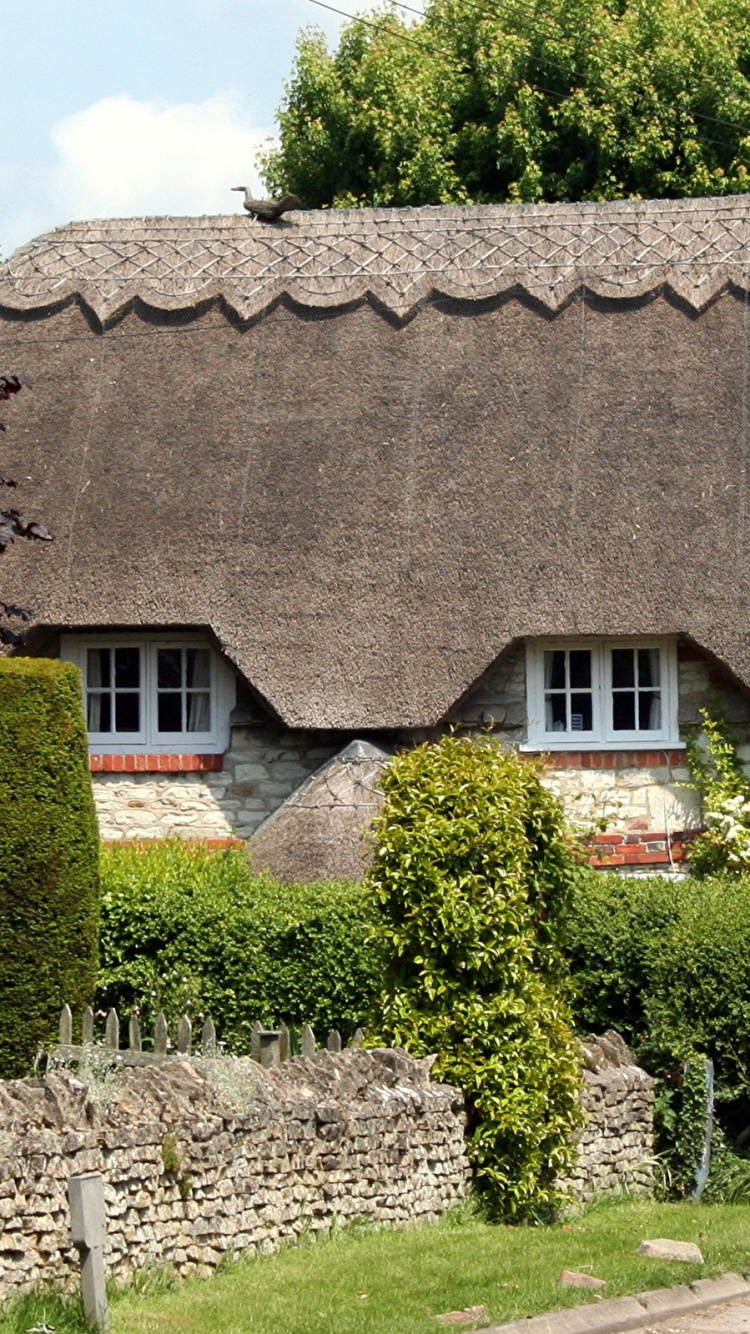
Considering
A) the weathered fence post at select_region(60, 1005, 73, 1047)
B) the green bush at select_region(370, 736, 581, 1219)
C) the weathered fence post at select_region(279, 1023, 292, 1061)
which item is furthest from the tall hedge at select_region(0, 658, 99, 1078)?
the green bush at select_region(370, 736, 581, 1219)

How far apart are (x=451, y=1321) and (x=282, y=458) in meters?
9.75

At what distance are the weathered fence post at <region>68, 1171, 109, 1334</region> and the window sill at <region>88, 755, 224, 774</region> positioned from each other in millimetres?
8312

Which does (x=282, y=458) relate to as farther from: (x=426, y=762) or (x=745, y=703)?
(x=426, y=762)

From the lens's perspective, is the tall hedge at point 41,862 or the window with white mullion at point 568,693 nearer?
the tall hedge at point 41,862

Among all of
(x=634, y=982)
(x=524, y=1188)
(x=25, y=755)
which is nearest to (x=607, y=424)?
(x=634, y=982)

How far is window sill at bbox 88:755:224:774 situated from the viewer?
580 inches

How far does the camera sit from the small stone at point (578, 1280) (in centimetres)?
731

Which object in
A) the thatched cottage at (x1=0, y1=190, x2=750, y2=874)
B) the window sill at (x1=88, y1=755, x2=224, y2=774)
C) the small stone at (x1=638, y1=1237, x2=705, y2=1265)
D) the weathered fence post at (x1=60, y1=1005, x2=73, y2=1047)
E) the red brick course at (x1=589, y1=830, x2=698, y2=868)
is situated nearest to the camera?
the small stone at (x1=638, y1=1237, x2=705, y2=1265)

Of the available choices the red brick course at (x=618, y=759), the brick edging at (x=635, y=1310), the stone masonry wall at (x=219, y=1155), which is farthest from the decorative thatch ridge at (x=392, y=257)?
the brick edging at (x=635, y=1310)

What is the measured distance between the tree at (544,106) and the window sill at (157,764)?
1184cm

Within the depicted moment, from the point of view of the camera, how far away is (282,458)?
607 inches

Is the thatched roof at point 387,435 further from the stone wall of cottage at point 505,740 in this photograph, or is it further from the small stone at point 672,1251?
the small stone at point 672,1251

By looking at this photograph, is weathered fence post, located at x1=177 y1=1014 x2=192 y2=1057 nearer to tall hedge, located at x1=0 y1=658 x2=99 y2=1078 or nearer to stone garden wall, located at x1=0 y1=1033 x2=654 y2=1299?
stone garden wall, located at x1=0 y1=1033 x2=654 y2=1299

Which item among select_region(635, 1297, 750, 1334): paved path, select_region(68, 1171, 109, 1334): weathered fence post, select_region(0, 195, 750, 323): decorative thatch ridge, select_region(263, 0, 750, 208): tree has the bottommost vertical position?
select_region(635, 1297, 750, 1334): paved path
